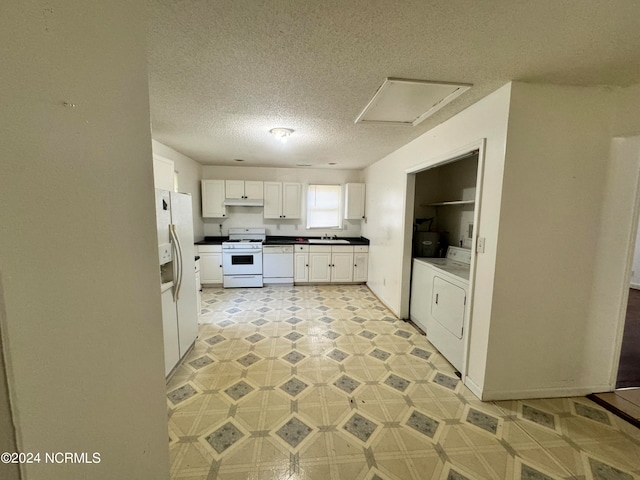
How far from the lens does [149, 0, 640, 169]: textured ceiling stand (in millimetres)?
1172

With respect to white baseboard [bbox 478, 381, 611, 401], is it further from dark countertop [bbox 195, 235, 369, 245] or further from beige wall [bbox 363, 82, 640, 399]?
dark countertop [bbox 195, 235, 369, 245]

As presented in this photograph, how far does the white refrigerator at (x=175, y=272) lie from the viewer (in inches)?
83.9

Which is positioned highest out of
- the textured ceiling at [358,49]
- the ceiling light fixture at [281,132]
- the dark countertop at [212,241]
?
the textured ceiling at [358,49]

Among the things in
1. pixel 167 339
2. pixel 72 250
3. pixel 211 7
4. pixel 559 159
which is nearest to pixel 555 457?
pixel 559 159

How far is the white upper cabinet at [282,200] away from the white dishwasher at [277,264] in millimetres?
730

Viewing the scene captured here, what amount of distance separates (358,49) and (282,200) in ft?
12.7

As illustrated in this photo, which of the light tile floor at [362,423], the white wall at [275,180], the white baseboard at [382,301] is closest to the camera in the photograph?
the light tile floor at [362,423]

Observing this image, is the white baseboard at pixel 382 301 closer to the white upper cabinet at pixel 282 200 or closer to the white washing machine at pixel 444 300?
the white washing machine at pixel 444 300

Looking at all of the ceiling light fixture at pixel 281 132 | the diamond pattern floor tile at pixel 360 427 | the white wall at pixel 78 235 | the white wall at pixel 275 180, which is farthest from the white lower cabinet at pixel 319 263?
the white wall at pixel 78 235

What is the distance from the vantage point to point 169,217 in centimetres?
223

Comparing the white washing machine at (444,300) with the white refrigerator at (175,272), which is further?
the white washing machine at (444,300)

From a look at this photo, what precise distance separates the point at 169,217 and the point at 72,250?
6.00 feet

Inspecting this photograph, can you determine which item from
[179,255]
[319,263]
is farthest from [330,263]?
[179,255]

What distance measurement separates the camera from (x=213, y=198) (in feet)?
16.3
